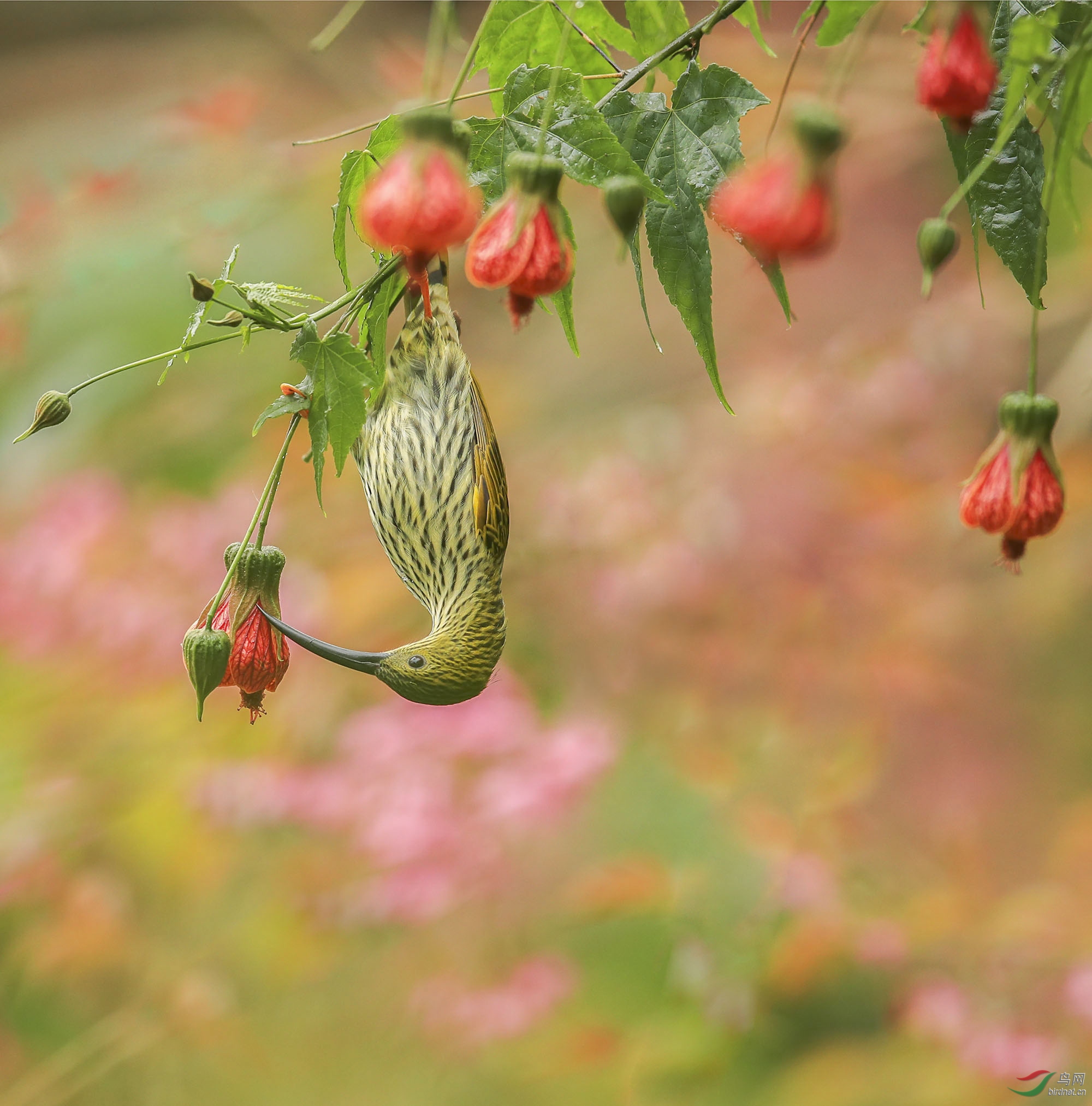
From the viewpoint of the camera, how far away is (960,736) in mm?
2914

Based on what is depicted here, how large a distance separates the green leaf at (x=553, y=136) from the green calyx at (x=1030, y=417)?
277mm

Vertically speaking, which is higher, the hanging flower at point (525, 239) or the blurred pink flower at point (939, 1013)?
the blurred pink flower at point (939, 1013)

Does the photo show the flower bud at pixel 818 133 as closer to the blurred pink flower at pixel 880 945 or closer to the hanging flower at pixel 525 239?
the hanging flower at pixel 525 239

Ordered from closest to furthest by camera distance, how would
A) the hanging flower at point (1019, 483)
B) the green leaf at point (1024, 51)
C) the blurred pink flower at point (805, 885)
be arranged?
the green leaf at point (1024, 51)
the hanging flower at point (1019, 483)
the blurred pink flower at point (805, 885)

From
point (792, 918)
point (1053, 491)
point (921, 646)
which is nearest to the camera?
point (1053, 491)

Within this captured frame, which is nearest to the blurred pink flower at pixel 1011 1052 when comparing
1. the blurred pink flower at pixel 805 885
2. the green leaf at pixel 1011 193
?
the blurred pink flower at pixel 805 885

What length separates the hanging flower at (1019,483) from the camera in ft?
2.21

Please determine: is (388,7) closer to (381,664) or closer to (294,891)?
(294,891)

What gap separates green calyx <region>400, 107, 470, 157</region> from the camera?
0.48 meters

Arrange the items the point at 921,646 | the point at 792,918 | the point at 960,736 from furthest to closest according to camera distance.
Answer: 1. the point at 960,736
2. the point at 921,646
3. the point at 792,918

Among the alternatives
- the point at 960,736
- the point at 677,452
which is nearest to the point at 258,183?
the point at 677,452

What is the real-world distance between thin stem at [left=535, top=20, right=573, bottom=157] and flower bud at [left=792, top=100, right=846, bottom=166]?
0.11 meters

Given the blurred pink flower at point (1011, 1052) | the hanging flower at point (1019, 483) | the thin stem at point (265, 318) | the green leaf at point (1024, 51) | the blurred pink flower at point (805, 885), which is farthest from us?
the blurred pink flower at point (805, 885)

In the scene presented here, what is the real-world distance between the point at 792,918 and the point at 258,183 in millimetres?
2109
